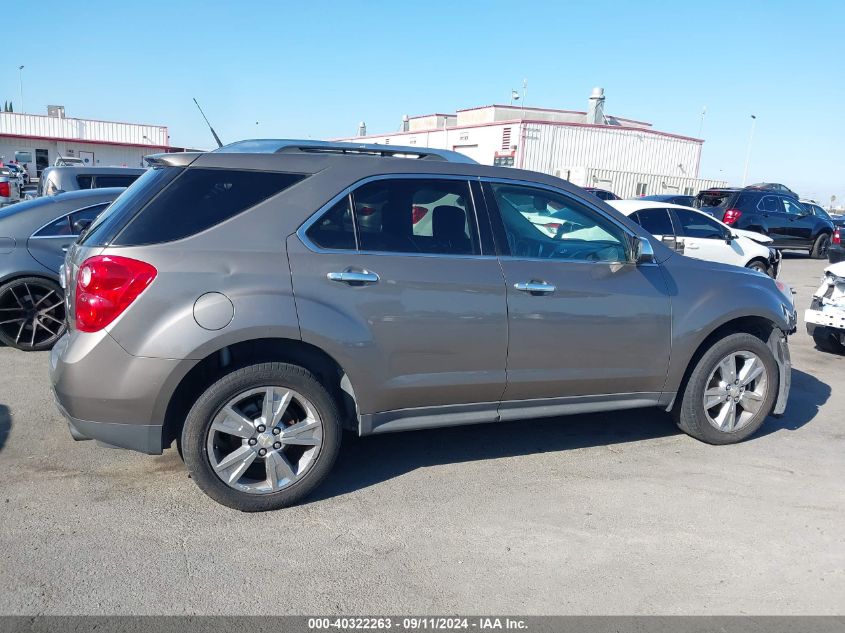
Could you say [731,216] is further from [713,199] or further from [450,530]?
[450,530]

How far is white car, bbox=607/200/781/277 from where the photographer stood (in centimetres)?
1154

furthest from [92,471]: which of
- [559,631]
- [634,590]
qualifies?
[634,590]

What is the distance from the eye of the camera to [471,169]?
13.2 feet

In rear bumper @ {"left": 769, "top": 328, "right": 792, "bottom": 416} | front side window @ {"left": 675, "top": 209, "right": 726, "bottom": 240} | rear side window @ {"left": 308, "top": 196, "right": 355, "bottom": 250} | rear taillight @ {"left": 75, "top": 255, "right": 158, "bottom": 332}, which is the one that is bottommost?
rear bumper @ {"left": 769, "top": 328, "right": 792, "bottom": 416}

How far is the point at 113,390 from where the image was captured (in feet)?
10.8

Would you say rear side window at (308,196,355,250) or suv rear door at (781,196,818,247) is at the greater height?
suv rear door at (781,196,818,247)

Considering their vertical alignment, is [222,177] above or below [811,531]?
above

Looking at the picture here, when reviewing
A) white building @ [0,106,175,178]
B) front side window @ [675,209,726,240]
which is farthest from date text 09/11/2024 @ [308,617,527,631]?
white building @ [0,106,175,178]

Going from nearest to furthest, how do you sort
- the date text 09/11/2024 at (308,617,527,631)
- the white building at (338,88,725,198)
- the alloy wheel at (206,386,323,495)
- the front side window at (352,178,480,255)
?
1. the date text 09/11/2024 at (308,617,527,631)
2. the alloy wheel at (206,386,323,495)
3. the front side window at (352,178,480,255)
4. the white building at (338,88,725,198)

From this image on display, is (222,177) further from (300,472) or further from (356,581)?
(356,581)

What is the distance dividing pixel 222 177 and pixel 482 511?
2.28 metres

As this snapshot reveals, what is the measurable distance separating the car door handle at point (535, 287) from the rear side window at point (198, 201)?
4.56ft

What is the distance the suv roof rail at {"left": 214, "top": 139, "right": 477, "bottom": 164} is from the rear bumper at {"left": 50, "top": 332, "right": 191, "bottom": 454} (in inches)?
48.3

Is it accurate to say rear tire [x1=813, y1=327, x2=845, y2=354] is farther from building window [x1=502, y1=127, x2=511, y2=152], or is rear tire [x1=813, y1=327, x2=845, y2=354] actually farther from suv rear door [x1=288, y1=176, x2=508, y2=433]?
building window [x1=502, y1=127, x2=511, y2=152]
